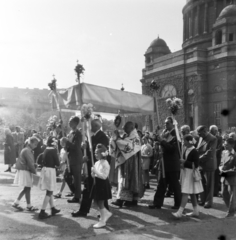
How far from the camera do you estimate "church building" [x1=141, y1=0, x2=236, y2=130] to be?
1204 inches

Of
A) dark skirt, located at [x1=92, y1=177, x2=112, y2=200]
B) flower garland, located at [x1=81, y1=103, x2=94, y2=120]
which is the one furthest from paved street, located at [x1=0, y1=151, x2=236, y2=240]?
flower garland, located at [x1=81, y1=103, x2=94, y2=120]

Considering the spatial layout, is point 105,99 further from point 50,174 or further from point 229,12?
point 229,12

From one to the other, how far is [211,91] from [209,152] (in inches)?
1027

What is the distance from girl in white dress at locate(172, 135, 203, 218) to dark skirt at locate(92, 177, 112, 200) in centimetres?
152

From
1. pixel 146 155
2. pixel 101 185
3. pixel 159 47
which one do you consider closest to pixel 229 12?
pixel 159 47

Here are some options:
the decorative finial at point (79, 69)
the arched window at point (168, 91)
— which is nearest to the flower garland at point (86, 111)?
the decorative finial at point (79, 69)

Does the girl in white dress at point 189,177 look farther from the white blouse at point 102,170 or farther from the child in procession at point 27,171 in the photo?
the child in procession at point 27,171

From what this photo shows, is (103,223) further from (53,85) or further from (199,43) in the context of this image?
(199,43)

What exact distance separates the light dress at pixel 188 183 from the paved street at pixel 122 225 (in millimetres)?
527

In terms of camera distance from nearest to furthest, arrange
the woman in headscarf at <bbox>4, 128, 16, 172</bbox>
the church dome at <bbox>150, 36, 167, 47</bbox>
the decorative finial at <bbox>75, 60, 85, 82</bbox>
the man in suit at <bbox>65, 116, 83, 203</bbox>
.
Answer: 1. the decorative finial at <bbox>75, 60, 85, 82</bbox>
2. the man in suit at <bbox>65, 116, 83, 203</bbox>
3. the woman in headscarf at <bbox>4, 128, 16, 172</bbox>
4. the church dome at <bbox>150, 36, 167, 47</bbox>

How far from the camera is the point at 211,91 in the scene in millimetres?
32125

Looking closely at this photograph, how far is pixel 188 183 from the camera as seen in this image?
6.33 metres

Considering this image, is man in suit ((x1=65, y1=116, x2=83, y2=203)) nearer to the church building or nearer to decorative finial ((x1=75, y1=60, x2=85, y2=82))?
decorative finial ((x1=75, y1=60, x2=85, y2=82))

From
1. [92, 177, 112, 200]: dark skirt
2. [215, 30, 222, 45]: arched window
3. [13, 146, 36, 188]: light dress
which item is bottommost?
[92, 177, 112, 200]: dark skirt
